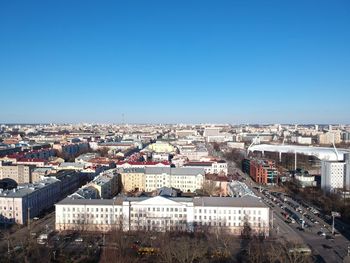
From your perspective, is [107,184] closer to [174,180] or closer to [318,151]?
[174,180]

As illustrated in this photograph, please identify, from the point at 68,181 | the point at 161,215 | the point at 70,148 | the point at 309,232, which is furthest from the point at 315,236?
the point at 70,148

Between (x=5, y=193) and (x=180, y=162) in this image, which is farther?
(x=180, y=162)

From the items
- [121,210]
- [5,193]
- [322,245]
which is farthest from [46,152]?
[322,245]

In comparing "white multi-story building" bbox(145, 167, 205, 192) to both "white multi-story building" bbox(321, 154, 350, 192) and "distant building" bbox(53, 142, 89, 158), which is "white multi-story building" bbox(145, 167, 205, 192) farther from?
"distant building" bbox(53, 142, 89, 158)

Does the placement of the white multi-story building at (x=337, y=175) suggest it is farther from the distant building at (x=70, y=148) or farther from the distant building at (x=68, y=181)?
the distant building at (x=70, y=148)

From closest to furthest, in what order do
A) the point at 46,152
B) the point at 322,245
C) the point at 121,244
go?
1. the point at 121,244
2. the point at 322,245
3. the point at 46,152

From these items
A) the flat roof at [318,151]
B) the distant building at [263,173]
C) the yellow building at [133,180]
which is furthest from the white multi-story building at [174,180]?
the flat roof at [318,151]

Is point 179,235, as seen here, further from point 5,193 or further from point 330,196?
point 330,196
